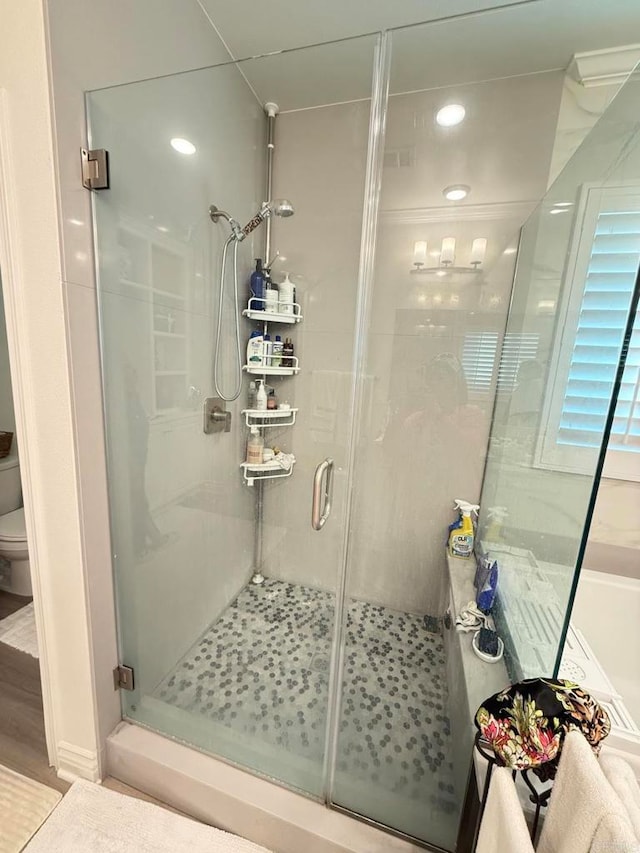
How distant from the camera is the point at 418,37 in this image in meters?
1.23

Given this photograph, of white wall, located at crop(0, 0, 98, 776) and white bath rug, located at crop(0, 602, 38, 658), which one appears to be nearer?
white wall, located at crop(0, 0, 98, 776)

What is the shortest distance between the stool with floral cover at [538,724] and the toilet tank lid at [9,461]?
108 inches

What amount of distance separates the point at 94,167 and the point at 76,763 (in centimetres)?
192

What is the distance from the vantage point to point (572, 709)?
2.00 ft

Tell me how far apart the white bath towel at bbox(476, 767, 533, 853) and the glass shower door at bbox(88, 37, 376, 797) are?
29.3 inches

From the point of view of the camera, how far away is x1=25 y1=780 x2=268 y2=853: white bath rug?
1032mm

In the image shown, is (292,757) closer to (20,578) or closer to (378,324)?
(378,324)

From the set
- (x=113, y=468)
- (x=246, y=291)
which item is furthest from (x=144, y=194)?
(x=113, y=468)

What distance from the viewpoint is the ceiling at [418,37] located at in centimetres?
119

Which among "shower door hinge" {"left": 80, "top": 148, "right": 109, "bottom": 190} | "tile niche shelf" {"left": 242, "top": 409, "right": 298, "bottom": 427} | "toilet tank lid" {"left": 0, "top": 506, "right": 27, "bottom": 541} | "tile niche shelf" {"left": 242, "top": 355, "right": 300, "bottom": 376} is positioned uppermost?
"shower door hinge" {"left": 80, "top": 148, "right": 109, "bottom": 190}

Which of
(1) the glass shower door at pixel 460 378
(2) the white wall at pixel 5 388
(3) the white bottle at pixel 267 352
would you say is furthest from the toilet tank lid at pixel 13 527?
(1) the glass shower door at pixel 460 378

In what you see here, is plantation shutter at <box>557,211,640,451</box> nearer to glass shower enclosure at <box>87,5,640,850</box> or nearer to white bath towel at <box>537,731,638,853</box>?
glass shower enclosure at <box>87,5,640,850</box>

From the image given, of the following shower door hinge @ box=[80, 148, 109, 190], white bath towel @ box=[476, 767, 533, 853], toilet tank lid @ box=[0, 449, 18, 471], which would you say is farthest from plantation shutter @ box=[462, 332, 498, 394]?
toilet tank lid @ box=[0, 449, 18, 471]

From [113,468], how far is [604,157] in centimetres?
198
